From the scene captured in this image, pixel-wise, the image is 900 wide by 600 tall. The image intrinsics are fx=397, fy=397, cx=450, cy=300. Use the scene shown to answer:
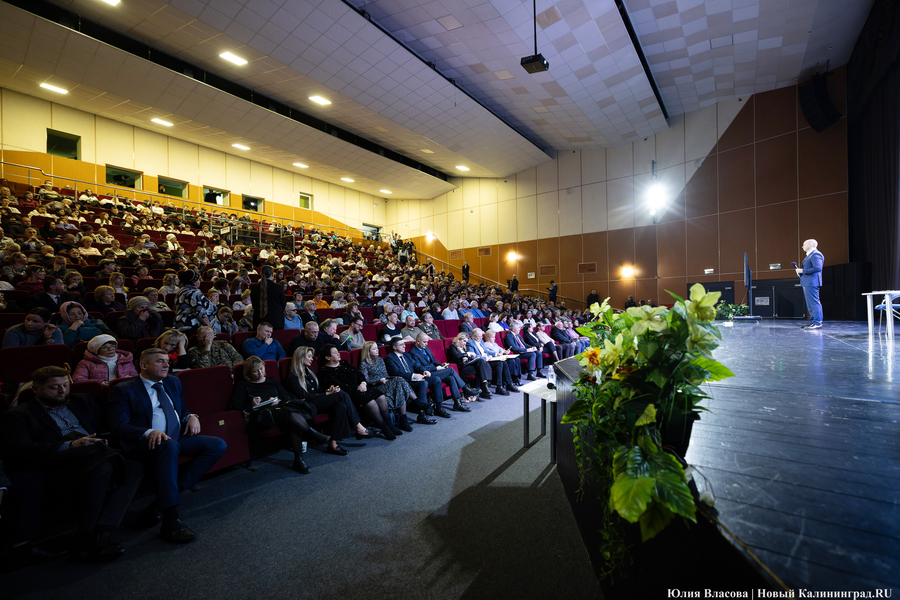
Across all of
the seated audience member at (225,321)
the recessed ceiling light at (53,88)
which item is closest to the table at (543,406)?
the seated audience member at (225,321)

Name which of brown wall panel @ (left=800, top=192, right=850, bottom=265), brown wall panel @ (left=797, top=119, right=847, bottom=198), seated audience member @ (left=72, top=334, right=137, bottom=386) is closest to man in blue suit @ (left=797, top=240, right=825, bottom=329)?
brown wall panel @ (left=800, top=192, right=850, bottom=265)

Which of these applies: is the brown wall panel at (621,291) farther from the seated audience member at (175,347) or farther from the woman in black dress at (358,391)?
the seated audience member at (175,347)

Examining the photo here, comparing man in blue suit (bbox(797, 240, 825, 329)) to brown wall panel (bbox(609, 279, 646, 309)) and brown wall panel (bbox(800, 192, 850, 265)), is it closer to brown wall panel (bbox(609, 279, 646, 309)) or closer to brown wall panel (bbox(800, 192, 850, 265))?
brown wall panel (bbox(800, 192, 850, 265))

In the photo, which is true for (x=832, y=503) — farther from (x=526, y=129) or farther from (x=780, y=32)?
(x=526, y=129)

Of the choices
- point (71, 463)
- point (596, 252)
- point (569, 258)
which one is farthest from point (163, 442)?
point (569, 258)

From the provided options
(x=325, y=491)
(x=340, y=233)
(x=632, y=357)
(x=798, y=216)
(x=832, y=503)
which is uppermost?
(x=340, y=233)

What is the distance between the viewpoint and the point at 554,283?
1297 centimetres

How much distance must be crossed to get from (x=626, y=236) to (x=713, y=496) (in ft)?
38.9

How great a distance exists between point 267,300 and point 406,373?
5.44ft

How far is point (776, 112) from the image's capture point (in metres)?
8.55

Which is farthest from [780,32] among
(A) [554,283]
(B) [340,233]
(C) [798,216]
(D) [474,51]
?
(B) [340,233]

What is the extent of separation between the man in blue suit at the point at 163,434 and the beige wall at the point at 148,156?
11011 mm

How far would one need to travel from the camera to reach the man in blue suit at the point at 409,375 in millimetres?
3939

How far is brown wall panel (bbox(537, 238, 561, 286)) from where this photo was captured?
1306cm
